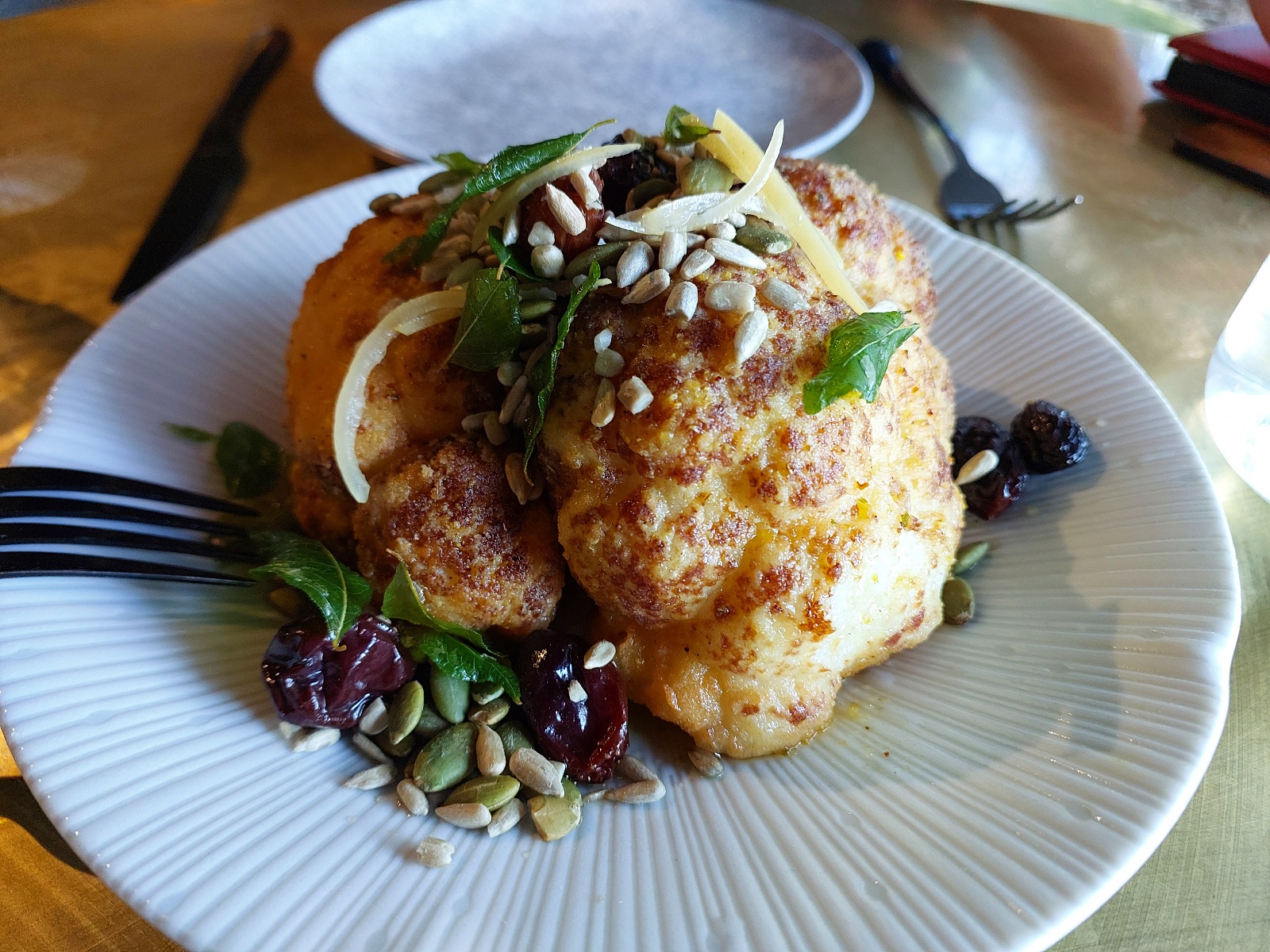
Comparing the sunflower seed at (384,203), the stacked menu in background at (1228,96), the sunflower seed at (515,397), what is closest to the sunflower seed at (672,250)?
the sunflower seed at (515,397)

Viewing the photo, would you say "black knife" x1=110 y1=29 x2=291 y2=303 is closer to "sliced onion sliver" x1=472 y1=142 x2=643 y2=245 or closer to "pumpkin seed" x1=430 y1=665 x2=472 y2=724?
"sliced onion sliver" x1=472 y1=142 x2=643 y2=245

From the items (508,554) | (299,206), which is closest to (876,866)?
(508,554)

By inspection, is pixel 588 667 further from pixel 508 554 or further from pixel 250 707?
pixel 250 707

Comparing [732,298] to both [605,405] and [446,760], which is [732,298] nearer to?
[605,405]

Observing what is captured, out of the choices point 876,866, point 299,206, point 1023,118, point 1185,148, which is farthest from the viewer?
point 1023,118

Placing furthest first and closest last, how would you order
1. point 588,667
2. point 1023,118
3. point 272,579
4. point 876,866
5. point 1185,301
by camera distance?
point 1023,118
point 1185,301
point 272,579
point 588,667
point 876,866

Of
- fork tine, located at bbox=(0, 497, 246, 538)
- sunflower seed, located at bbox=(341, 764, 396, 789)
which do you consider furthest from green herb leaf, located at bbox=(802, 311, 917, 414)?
fork tine, located at bbox=(0, 497, 246, 538)
